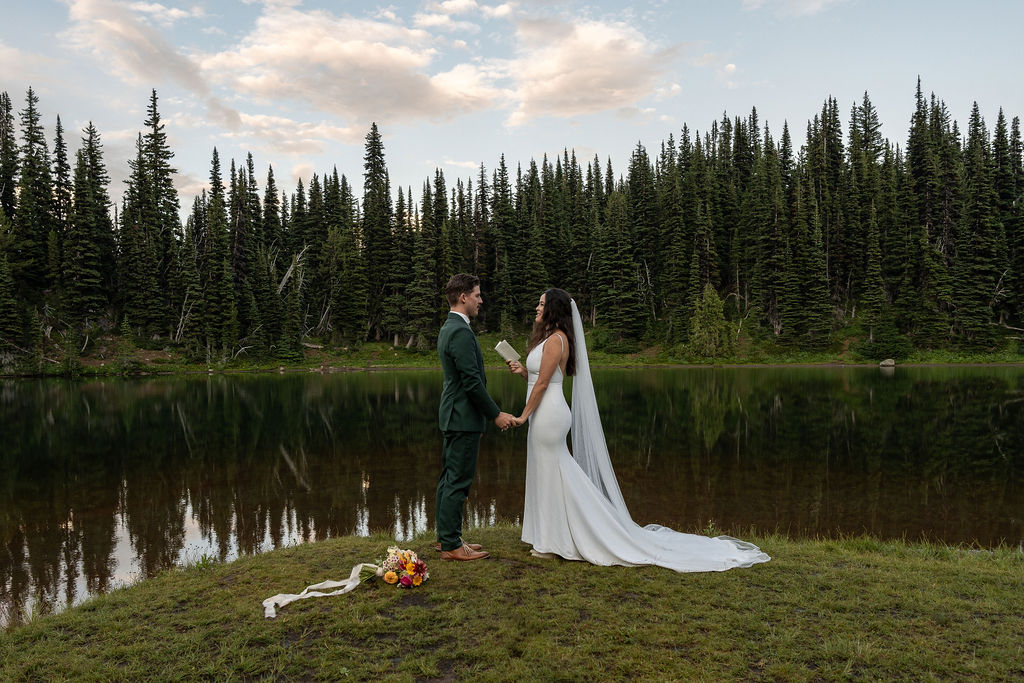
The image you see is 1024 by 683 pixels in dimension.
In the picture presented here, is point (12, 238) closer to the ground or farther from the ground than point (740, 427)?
farther from the ground

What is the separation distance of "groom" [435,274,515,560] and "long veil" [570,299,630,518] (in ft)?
2.84

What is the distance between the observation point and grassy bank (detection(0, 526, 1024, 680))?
12.8 ft

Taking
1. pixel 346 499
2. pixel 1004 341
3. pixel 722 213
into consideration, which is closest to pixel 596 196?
pixel 722 213

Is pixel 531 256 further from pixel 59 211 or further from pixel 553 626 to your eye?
pixel 553 626

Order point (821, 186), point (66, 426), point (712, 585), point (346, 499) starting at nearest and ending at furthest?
point (712, 585), point (346, 499), point (66, 426), point (821, 186)

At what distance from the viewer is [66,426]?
20953 millimetres

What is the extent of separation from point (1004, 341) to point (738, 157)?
38.2 m

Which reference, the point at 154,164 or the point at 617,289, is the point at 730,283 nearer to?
the point at 617,289

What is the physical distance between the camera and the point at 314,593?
5.18 m

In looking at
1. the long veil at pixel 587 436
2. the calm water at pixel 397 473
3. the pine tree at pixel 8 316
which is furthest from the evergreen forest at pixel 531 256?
the long veil at pixel 587 436

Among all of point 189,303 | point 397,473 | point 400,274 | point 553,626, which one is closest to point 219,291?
point 189,303

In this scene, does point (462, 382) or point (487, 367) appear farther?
point (487, 367)

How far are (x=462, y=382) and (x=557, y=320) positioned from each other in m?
1.24

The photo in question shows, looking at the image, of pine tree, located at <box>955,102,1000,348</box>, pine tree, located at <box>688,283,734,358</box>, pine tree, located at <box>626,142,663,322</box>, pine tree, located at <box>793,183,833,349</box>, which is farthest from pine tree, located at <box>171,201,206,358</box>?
pine tree, located at <box>955,102,1000,348</box>
